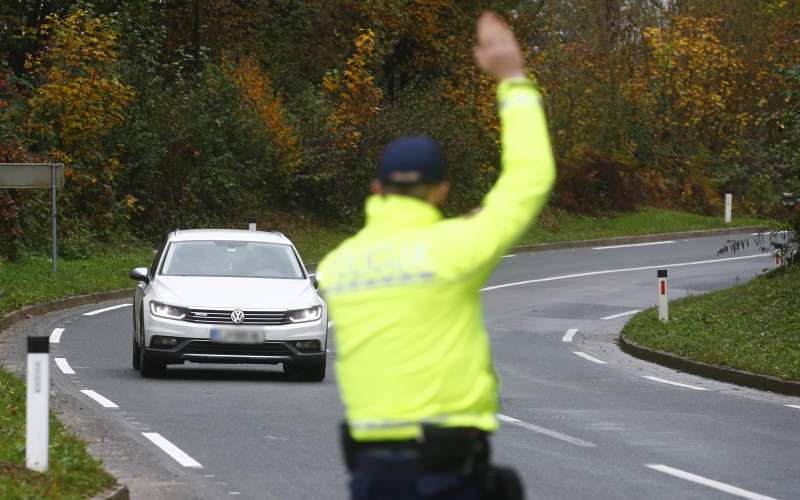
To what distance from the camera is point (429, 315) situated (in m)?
4.40

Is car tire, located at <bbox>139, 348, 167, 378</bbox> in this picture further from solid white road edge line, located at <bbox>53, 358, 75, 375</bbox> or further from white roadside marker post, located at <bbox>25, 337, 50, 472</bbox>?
white roadside marker post, located at <bbox>25, 337, 50, 472</bbox>

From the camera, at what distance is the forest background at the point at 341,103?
34812 millimetres

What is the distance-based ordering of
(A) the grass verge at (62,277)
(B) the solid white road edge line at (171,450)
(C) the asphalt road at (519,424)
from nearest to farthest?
(C) the asphalt road at (519,424) → (B) the solid white road edge line at (171,450) → (A) the grass verge at (62,277)

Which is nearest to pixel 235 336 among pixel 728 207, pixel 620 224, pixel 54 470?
pixel 54 470

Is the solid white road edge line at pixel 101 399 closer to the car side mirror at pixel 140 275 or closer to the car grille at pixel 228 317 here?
the car grille at pixel 228 317

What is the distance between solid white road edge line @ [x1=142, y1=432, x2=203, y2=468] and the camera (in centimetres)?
1095

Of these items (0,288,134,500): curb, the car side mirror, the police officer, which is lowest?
(0,288,134,500): curb

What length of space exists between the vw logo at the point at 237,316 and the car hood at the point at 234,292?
0.06m

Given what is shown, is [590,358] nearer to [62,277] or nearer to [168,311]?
[168,311]

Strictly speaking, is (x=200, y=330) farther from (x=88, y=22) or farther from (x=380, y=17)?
(x=380, y=17)

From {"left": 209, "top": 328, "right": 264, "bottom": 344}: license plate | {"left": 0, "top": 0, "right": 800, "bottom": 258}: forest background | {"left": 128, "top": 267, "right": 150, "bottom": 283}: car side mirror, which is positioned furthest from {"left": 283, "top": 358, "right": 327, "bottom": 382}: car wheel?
{"left": 0, "top": 0, "right": 800, "bottom": 258}: forest background

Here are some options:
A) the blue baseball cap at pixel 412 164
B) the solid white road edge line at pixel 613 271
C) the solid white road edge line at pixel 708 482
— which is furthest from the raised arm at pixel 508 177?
the solid white road edge line at pixel 613 271

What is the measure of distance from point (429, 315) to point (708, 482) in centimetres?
651

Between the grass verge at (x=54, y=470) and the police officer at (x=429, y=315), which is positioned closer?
the police officer at (x=429, y=315)
